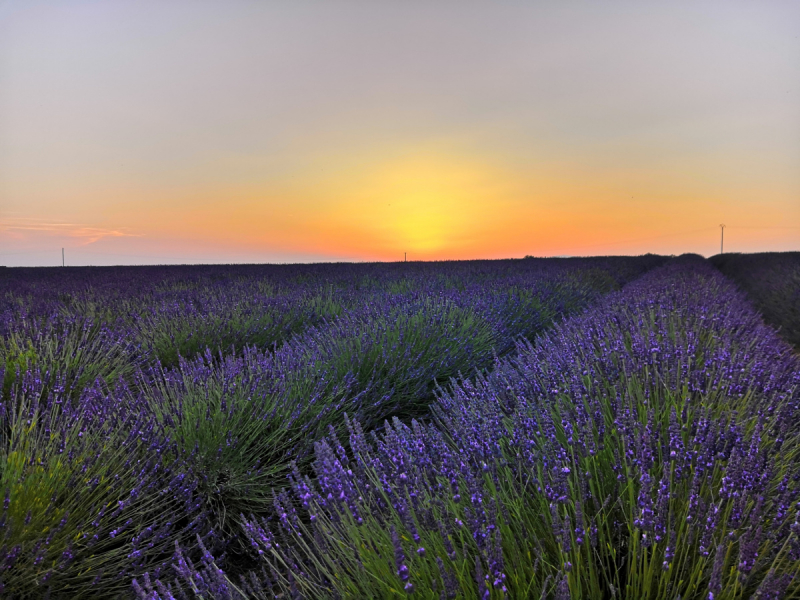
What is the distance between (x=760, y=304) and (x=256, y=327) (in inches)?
403

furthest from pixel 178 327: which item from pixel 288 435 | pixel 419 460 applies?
pixel 419 460

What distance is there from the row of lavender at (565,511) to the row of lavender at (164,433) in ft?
0.85

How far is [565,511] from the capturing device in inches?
44.4

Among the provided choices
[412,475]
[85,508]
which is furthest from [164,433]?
[412,475]

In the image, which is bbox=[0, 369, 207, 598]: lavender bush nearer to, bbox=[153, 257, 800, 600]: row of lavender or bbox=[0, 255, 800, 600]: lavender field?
bbox=[0, 255, 800, 600]: lavender field

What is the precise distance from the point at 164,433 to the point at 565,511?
1.91 metres

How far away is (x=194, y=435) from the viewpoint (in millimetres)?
2342

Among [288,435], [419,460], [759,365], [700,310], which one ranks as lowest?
[288,435]

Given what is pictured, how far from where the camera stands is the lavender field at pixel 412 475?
114 centimetres

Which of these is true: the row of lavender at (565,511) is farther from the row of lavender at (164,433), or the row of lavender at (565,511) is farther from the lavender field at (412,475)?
the row of lavender at (164,433)

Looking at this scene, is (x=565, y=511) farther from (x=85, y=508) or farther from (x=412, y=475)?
(x=85, y=508)

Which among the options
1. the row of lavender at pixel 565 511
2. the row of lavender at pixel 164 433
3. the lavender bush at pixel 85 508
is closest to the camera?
the row of lavender at pixel 565 511

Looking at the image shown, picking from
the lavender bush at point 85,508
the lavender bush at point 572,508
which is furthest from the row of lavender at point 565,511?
the lavender bush at point 85,508

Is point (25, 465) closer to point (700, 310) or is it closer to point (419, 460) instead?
point (419, 460)
